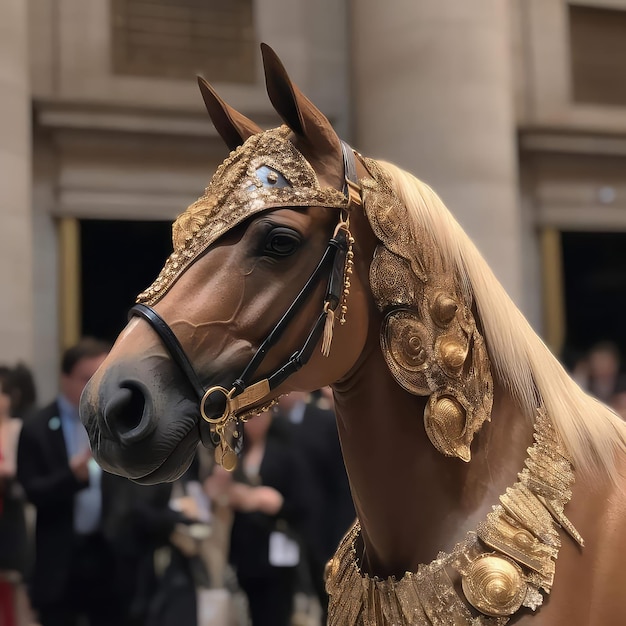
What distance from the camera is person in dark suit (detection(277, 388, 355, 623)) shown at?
4113 mm

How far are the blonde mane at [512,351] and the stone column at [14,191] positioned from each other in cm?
513

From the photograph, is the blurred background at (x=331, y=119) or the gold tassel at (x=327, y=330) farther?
the blurred background at (x=331, y=119)

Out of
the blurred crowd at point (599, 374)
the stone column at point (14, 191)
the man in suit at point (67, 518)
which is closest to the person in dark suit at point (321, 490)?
the man in suit at point (67, 518)

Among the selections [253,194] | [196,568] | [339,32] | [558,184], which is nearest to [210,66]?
[339,32]

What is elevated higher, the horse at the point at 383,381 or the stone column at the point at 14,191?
the stone column at the point at 14,191

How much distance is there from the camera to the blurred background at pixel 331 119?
6.56 metres

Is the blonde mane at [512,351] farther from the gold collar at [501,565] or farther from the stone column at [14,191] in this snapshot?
the stone column at [14,191]

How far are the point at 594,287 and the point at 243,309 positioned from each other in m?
8.35

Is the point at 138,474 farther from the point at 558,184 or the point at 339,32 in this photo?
the point at 558,184

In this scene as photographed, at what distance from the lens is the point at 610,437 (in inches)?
64.6

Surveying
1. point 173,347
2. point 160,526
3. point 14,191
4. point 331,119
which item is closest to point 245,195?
point 173,347

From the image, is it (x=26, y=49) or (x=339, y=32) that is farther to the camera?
(x=339, y=32)

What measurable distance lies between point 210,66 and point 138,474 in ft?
23.3

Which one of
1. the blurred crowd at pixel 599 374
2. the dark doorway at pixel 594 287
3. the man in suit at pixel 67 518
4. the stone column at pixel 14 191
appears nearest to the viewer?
the man in suit at pixel 67 518
